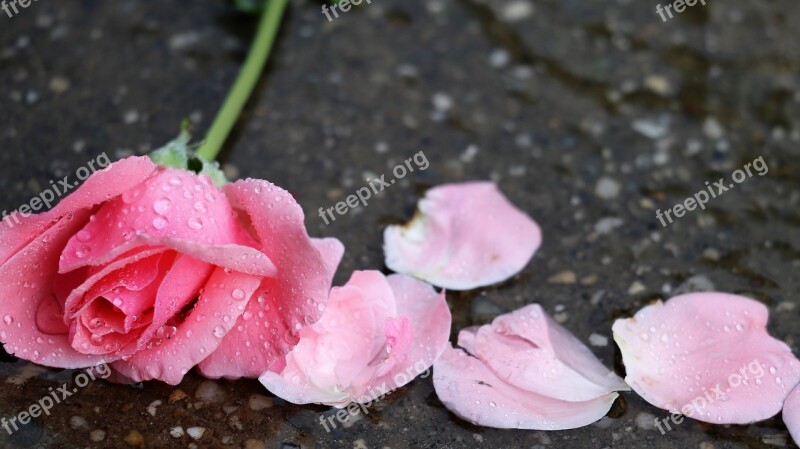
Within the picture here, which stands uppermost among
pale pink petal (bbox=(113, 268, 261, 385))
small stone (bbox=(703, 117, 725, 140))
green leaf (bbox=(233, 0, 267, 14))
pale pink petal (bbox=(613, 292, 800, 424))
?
pale pink petal (bbox=(113, 268, 261, 385))

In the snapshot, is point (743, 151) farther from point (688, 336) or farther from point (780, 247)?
point (688, 336)

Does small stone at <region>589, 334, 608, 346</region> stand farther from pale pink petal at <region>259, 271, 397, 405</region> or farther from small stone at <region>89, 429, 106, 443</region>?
small stone at <region>89, 429, 106, 443</region>

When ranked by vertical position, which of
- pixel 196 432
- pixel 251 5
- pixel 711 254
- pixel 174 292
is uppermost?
pixel 174 292

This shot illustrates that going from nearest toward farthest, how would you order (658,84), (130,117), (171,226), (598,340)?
(171,226) < (598,340) < (130,117) < (658,84)

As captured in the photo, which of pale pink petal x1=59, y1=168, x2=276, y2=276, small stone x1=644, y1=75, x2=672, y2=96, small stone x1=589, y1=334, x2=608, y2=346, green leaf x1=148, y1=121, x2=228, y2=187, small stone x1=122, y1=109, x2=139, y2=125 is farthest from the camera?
small stone x1=644, y1=75, x2=672, y2=96

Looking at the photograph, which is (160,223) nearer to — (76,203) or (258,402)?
(76,203)

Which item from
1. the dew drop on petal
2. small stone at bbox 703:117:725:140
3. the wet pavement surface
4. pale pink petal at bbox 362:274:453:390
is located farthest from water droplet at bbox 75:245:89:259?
small stone at bbox 703:117:725:140

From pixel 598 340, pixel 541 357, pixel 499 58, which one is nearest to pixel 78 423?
A: pixel 541 357
